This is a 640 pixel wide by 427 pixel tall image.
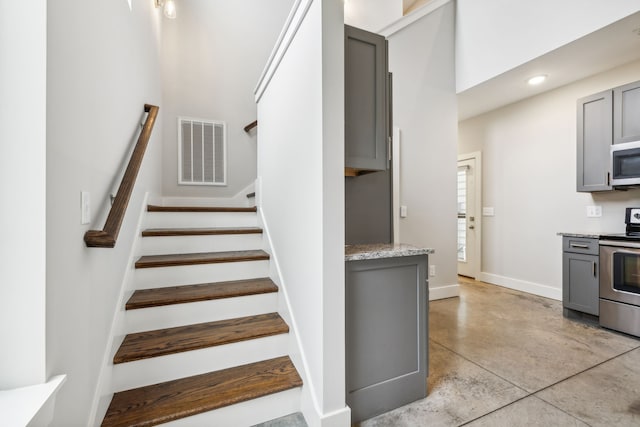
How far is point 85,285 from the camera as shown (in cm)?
118

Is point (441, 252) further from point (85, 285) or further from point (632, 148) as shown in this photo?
point (85, 285)

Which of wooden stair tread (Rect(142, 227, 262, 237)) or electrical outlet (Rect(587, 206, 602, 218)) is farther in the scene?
electrical outlet (Rect(587, 206, 602, 218))

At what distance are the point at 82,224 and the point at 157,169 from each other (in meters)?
2.28

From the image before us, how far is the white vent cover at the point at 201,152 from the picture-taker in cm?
363

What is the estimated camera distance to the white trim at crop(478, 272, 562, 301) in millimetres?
3686

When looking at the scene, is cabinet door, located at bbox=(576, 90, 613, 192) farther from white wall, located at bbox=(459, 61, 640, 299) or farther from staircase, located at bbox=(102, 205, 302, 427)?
staircase, located at bbox=(102, 205, 302, 427)

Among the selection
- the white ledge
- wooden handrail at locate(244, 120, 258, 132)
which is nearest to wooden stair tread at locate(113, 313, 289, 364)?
the white ledge

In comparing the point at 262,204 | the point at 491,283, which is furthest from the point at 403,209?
the point at 491,283

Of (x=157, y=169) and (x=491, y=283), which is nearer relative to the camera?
(x=157, y=169)

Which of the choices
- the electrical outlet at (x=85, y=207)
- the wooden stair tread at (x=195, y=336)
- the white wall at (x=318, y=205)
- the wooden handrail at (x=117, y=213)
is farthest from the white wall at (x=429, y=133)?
the electrical outlet at (x=85, y=207)

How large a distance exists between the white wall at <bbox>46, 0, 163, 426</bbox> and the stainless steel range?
155 inches

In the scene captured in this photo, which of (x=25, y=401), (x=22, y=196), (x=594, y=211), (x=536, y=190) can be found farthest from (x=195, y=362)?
(x=536, y=190)

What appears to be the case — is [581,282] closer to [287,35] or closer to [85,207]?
[287,35]

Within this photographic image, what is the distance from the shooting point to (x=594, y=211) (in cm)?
332
